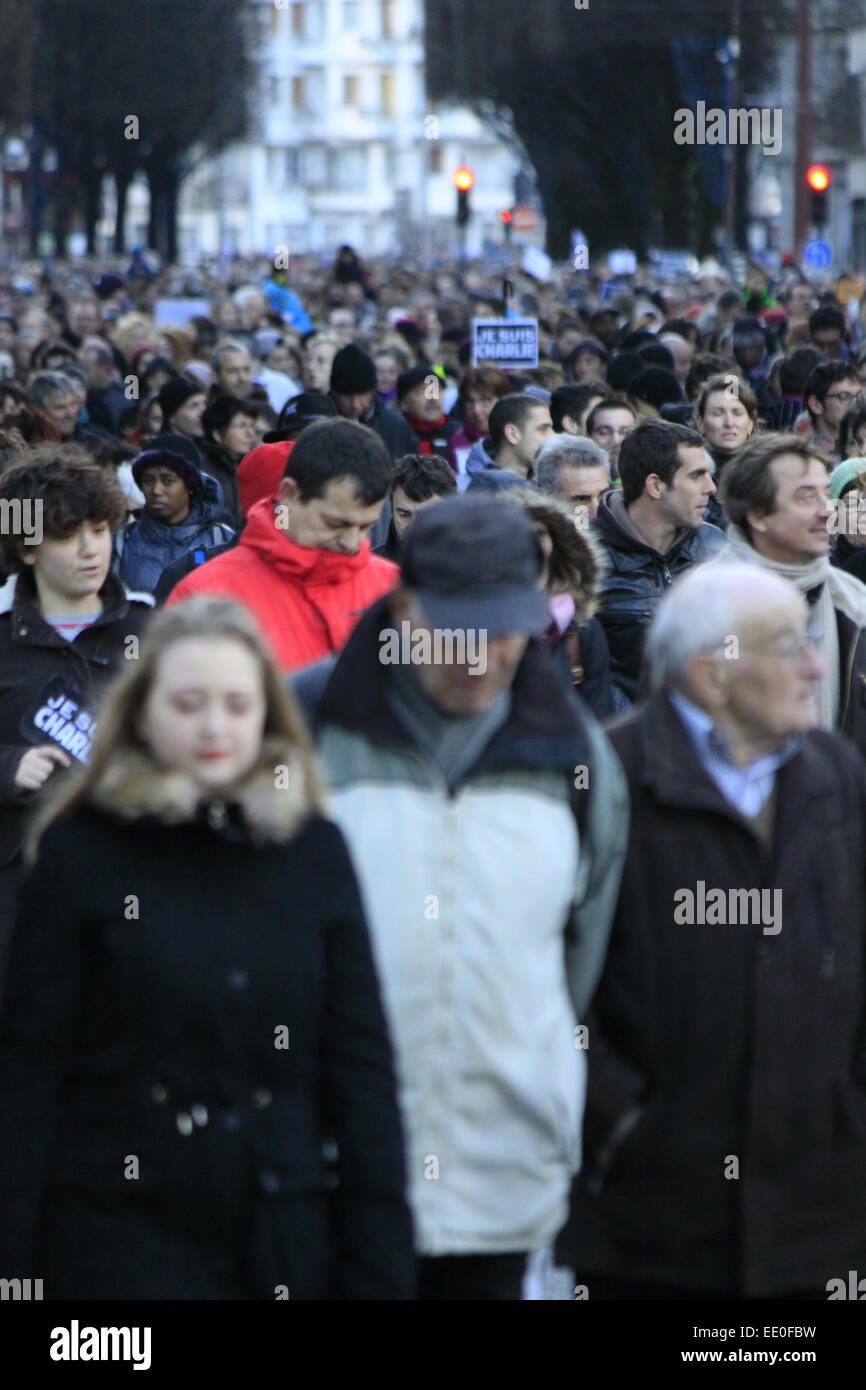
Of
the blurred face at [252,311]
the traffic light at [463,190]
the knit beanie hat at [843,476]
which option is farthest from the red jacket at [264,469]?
the traffic light at [463,190]

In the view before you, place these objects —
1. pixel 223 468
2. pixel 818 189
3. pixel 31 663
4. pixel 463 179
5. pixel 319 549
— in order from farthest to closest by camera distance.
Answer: pixel 463 179 → pixel 818 189 → pixel 223 468 → pixel 319 549 → pixel 31 663

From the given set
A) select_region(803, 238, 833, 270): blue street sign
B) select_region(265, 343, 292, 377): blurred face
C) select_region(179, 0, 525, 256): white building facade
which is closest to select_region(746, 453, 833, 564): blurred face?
select_region(265, 343, 292, 377): blurred face

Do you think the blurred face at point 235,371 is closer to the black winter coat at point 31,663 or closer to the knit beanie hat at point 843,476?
the knit beanie hat at point 843,476

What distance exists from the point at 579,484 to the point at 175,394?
207 inches

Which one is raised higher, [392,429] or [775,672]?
[392,429]

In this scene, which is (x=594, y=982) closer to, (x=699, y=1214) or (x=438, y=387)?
(x=699, y=1214)

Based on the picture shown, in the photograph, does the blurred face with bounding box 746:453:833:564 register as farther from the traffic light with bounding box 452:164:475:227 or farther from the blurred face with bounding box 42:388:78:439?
the traffic light with bounding box 452:164:475:227

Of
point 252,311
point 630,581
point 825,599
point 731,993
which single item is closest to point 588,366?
point 630,581

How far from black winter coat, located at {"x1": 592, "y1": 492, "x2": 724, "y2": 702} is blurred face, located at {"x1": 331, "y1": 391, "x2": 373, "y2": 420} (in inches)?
197

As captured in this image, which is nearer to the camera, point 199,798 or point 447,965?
point 199,798

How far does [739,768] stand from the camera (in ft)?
14.1

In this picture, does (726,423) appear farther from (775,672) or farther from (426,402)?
(775,672)

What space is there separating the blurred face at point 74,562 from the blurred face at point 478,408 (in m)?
7.02

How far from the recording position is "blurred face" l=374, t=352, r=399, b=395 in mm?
16719
